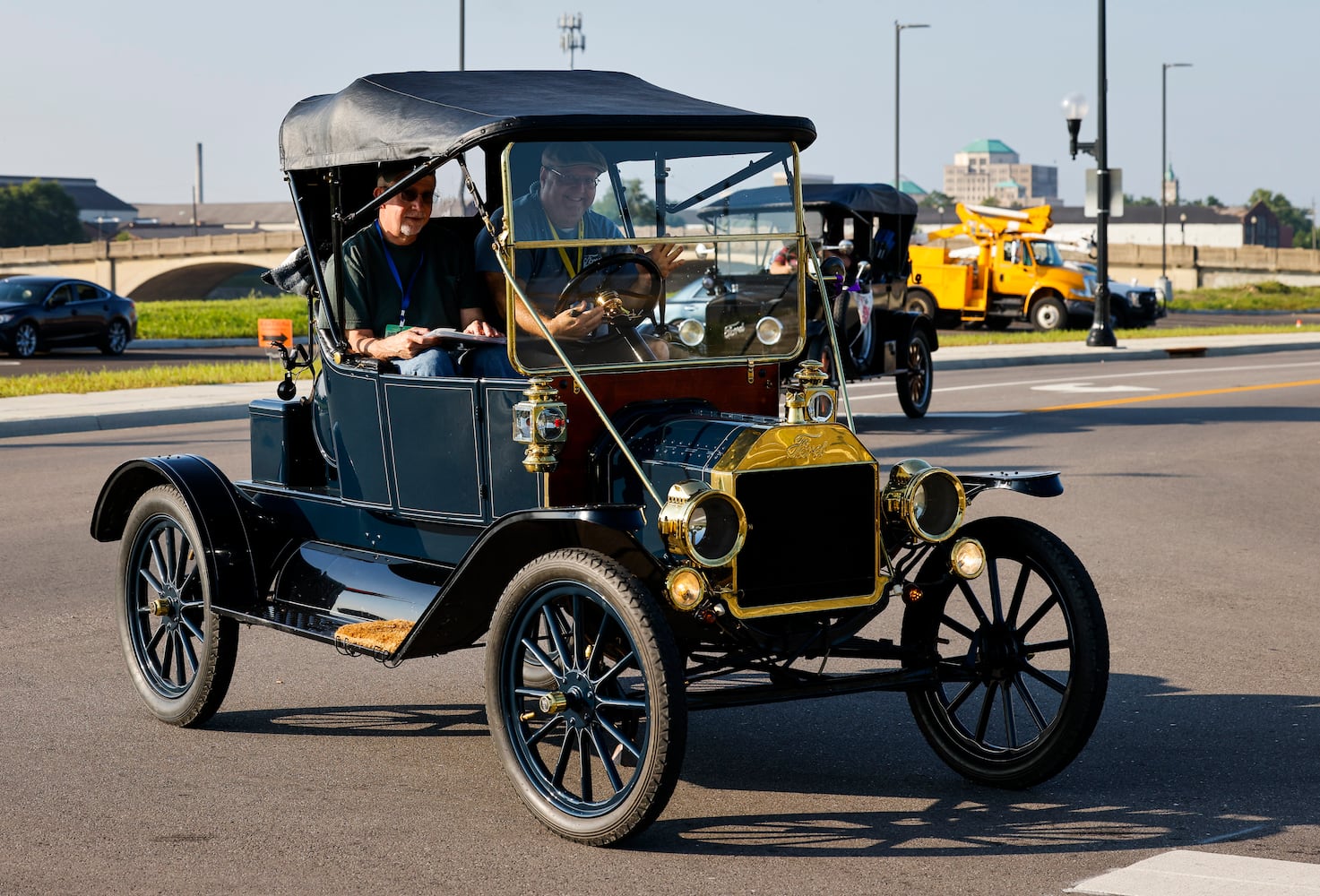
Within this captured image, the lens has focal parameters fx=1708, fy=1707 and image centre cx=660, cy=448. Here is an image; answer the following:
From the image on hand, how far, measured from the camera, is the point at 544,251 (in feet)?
17.3

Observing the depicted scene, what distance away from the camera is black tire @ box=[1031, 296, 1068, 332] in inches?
1489

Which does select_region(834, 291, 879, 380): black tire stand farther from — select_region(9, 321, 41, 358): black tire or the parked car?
the parked car

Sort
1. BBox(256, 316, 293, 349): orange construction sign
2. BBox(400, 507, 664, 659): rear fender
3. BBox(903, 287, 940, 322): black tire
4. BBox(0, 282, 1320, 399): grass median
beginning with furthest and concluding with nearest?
BBox(903, 287, 940, 322): black tire, BBox(0, 282, 1320, 399): grass median, BBox(256, 316, 293, 349): orange construction sign, BBox(400, 507, 664, 659): rear fender

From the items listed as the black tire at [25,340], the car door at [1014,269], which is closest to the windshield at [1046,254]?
the car door at [1014,269]

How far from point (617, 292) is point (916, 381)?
498 inches

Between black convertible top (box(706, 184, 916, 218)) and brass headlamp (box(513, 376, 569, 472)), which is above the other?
black convertible top (box(706, 184, 916, 218))

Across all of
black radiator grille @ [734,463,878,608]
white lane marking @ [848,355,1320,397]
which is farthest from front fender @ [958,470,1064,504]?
white lane marking @ [848,355,1320,397]

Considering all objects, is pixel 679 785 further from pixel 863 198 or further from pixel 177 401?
pixel 863 198

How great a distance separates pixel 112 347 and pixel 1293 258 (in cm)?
6299

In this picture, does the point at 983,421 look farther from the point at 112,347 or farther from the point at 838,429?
the point at 112,347

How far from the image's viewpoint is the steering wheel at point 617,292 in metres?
5.32

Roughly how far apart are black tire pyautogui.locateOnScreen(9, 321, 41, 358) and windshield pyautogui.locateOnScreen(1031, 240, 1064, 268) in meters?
21.2

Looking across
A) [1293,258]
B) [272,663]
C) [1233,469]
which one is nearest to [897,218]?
[1233,469]

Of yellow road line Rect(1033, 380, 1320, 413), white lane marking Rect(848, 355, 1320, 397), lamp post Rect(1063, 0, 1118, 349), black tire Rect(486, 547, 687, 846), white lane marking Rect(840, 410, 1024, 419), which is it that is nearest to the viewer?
black tire Rect(486, 547, 687, 846)
